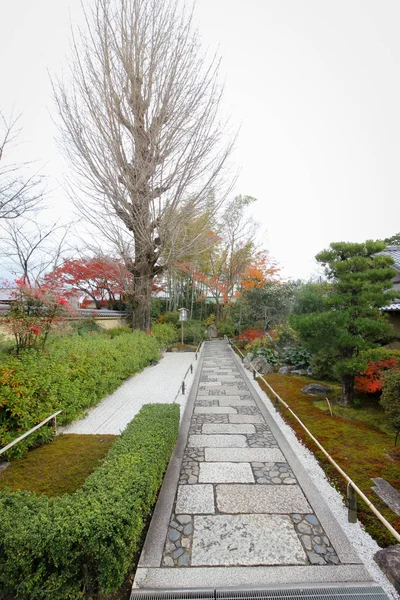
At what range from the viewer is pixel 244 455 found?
12.5 ft

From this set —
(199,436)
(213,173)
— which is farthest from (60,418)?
(213,173)

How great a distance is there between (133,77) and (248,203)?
13.9m

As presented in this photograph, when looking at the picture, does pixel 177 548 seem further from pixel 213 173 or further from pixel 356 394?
pixel 213 173

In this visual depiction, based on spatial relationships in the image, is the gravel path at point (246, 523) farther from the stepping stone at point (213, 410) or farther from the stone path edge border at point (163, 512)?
the stepping stone at point (213, 410)

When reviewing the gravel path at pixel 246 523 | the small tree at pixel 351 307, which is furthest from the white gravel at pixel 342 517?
the small tree at pixel 351 307

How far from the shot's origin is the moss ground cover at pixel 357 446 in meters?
2.66

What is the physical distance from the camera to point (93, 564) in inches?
72.6

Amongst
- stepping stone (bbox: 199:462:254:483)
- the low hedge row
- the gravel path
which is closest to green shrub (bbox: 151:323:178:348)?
the low hedge row

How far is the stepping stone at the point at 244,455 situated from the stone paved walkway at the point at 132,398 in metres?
1.62

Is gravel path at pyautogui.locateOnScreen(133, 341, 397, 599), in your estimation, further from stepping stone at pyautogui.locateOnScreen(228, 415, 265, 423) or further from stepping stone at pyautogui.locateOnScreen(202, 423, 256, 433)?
stepping stone at pyautogui.locateOnScreen(228, 415, 265, 423)

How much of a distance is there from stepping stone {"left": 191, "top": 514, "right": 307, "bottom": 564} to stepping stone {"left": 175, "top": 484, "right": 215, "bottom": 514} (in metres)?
0.14

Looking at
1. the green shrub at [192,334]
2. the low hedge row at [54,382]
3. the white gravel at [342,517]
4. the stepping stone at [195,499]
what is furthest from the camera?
the green shrub at [192,334]

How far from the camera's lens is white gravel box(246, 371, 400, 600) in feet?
6.69

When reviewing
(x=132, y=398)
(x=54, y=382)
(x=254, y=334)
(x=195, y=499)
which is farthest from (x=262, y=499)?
(x=254, y=334)
